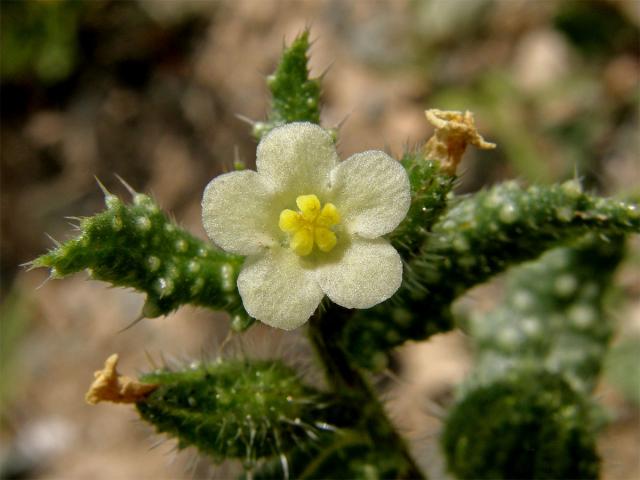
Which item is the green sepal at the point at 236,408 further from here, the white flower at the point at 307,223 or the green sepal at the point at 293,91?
the green sepal at the point at 293,91

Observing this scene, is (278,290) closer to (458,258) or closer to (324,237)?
(324,237)

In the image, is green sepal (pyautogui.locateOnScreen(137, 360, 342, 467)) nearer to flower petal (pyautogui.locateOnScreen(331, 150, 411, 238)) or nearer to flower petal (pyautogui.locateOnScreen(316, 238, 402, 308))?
flower petal (pyautogui.locateOnScreen(316, 238, 402, 308))

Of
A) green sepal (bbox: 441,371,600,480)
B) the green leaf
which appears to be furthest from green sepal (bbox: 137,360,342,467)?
green sepal (bbox: 441,371,600,480)

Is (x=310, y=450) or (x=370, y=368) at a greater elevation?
(x=370, y=368)

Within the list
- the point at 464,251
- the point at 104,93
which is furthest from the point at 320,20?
the point at 464,251

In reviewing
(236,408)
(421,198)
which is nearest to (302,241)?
(421,198)

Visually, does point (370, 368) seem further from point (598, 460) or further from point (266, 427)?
point (598, 460)
